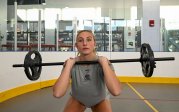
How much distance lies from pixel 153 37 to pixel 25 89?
564 centimetres

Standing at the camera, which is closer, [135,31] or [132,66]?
Answer: [132,66]

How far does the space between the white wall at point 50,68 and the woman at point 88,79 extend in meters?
3.15

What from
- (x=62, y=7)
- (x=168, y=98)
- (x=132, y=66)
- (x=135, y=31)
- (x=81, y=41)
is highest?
(x=62, y=7)

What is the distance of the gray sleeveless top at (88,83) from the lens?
230cm

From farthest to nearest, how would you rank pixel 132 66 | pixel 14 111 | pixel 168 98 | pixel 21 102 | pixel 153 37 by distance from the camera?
pixel 153 37 < pixel 132 66 < pixel 168 98 < pixel 21 102 < pixel 14 111

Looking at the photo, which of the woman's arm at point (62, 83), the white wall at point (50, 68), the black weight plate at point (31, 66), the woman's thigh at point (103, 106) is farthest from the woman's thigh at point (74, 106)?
the white wall at point (50, 68)

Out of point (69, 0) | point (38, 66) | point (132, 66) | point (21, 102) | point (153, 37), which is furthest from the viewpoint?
point (69, 0)

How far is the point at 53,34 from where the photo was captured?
8719 mm

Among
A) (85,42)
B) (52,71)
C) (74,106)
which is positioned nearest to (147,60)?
(85,42)

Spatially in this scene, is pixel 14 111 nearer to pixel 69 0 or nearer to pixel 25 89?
pixel 25 89

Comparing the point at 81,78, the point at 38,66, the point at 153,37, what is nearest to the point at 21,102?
the point at 38,66

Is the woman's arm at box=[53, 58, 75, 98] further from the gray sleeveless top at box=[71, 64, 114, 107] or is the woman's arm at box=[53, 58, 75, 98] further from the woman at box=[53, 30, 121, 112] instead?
the gray sleeveless top at box=[71, 64, 114, 107]

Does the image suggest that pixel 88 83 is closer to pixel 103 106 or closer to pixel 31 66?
pixel 103 106

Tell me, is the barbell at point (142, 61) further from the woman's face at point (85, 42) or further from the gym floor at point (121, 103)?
the gym floor at point (121, 103)
